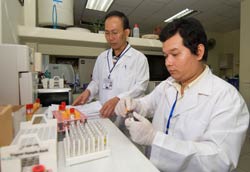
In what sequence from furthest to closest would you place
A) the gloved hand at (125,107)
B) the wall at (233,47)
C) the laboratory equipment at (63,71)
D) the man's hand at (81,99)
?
1. the wall at (233,47)
2. the laboratory equipment at (63,71)
3. the man's hand at (81,99)
4. the gloved hand at (125,107)

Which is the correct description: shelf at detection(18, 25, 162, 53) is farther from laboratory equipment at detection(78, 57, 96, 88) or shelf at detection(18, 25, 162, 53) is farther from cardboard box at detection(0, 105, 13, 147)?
cardboard box at detection(0, 105, 13, 147)

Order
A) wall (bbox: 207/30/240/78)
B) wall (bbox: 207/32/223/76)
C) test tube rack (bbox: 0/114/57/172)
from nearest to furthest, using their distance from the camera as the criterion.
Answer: test tube rack (bbox: 0/114/57/172) → wall (bbox: 207/30/240/78) → wall (bbox: 207/32/223/76)

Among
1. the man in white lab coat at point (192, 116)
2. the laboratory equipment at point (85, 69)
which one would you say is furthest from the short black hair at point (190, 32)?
the laboratory equipment at point (85, 69)

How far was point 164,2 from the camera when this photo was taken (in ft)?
11.4

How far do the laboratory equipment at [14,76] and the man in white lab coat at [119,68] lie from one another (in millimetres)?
453

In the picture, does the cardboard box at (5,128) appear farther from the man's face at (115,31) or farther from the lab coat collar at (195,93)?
the man's face at (115,31)

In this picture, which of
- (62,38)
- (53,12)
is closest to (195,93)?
(62,38)

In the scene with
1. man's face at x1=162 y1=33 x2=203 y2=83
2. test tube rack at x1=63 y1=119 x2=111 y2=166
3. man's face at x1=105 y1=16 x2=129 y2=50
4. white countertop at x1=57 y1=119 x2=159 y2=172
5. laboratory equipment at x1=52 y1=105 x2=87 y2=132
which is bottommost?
white countertop at x1=57 y1=119 x2=159 y2=172

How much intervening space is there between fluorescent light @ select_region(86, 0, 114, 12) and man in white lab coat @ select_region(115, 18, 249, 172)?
9.72 ft

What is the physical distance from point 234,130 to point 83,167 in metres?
0.59

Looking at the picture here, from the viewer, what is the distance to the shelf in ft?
5.52

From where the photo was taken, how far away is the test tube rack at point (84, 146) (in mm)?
592

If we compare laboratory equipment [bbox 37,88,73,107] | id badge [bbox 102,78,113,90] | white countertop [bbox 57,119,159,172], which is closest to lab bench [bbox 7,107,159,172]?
white countertop [bbox 57,119,159,172]

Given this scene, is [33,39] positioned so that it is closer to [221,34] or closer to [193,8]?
[193,8]
